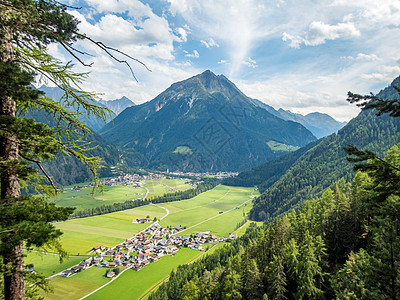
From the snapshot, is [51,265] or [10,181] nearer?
[10,181]

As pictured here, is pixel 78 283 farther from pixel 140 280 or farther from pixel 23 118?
pixel 23 118

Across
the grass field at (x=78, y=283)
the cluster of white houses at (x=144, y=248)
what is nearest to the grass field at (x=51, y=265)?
the cluster of white houses at (x=144, y=248)

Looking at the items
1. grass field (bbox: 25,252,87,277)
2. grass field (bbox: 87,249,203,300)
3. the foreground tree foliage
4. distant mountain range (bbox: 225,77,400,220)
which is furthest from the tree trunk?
distant mountain range (bbox: 225,77,400,220)

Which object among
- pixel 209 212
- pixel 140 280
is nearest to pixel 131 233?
pixel 140 280

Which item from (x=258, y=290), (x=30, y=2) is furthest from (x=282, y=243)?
(x=30, y=2)

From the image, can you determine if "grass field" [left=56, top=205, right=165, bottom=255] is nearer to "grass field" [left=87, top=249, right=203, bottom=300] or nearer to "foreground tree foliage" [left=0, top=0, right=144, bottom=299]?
"grass field" [left=87, top=249, right=203, bottom=300]

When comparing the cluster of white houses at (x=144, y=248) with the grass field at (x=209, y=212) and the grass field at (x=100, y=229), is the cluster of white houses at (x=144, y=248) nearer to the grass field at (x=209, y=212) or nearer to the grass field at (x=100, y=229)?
the grass field at (x=100, y=229)

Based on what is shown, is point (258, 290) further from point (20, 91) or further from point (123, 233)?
point (123, 233)
